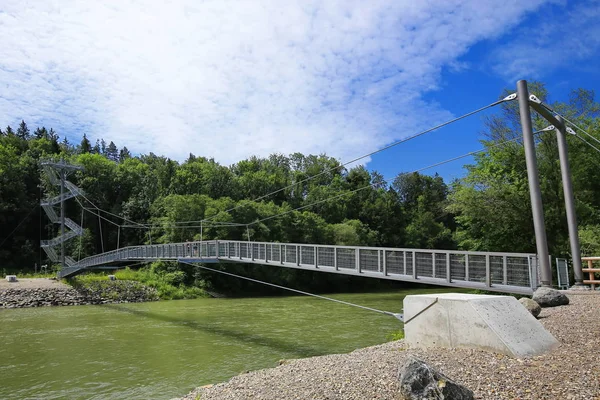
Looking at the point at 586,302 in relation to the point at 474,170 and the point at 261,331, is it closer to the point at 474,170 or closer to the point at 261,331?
the point at 261,331

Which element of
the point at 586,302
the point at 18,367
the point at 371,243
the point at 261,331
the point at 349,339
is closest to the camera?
the point at 586,302

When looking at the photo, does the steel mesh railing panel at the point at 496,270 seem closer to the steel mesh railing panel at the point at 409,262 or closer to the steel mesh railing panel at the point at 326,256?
the steel mesh railing panel at the point at 409,262

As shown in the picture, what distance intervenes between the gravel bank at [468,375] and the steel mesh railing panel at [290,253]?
25.4 ft

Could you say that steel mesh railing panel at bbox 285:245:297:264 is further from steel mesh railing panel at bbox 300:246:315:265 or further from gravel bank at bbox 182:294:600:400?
gravel bank at bbox 182:294:600:400

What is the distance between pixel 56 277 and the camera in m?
30.0

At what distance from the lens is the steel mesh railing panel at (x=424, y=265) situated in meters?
9.83

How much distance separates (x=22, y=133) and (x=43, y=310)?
81609mm

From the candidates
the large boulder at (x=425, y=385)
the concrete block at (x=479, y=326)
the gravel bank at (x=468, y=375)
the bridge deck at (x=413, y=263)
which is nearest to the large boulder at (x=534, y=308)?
the bridge deck at (x=413, y=263)

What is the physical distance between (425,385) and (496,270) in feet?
19.1

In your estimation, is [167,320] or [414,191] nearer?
[167,320]

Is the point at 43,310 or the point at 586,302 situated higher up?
the point at 586,302

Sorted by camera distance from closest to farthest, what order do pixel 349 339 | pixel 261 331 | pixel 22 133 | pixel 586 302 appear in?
pixel 586 302, pixel 349 339, pixel 261 331, pixel 22 133

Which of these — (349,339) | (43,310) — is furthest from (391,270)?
(43,310)

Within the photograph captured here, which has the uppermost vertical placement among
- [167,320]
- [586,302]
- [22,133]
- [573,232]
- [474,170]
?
[22,133]
